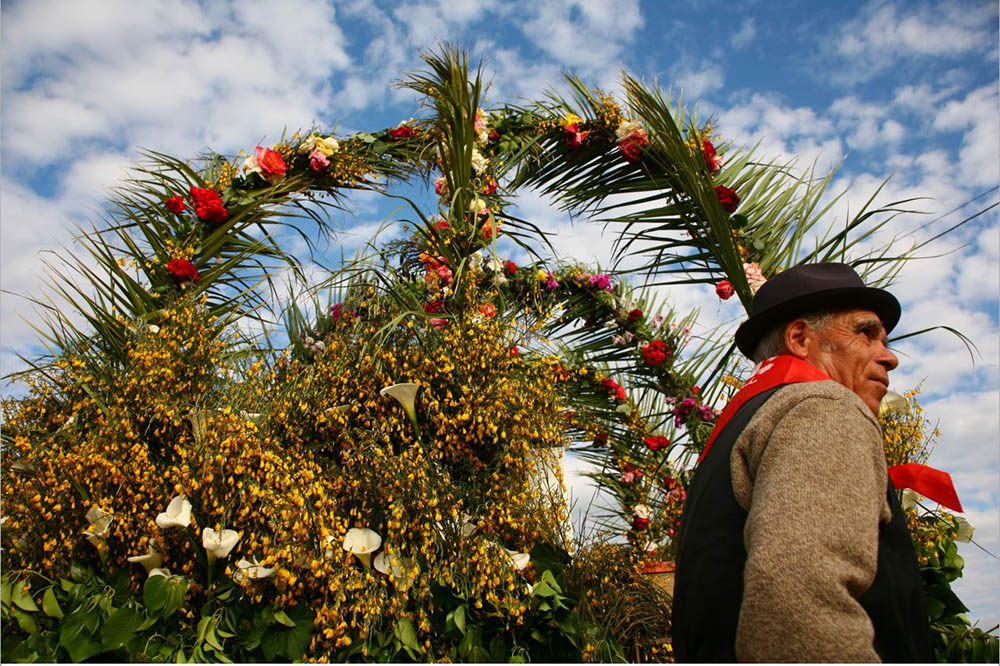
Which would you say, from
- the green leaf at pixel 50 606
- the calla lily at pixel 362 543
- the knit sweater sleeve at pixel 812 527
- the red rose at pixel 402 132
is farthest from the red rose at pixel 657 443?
the knit sweater sleeve at pixel 812 527

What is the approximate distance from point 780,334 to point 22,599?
122 inches

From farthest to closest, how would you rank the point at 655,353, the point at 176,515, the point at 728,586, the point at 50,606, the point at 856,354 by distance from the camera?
1. the point at 655,353
2. the point at 176,515
3. the point at 50,606
4. the point at 856,354
5. the point at 728,586

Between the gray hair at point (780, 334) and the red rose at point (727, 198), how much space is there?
10.4 ft

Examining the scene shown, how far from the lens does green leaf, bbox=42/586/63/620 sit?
303 cm

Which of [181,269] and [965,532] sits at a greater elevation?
[181,269]

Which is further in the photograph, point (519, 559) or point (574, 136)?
point (574, 136)

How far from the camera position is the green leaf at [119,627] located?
114 inches

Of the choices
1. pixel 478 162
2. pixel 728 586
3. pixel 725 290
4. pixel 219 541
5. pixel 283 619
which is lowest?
pixel 283 619

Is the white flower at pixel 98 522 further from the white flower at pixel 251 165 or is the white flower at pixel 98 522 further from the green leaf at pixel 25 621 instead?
the white flower at pixel 251 165

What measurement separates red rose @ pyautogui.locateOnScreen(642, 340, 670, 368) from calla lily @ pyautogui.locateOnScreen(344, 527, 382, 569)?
139 inches

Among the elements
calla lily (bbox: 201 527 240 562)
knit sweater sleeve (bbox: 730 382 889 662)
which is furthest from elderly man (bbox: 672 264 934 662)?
calla lily (bbox: 201 527 240 562)

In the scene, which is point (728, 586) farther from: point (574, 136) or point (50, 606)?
point (574, 136)

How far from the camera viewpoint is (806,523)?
44.8 inches

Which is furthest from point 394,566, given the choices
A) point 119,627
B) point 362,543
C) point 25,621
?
point 25,621
